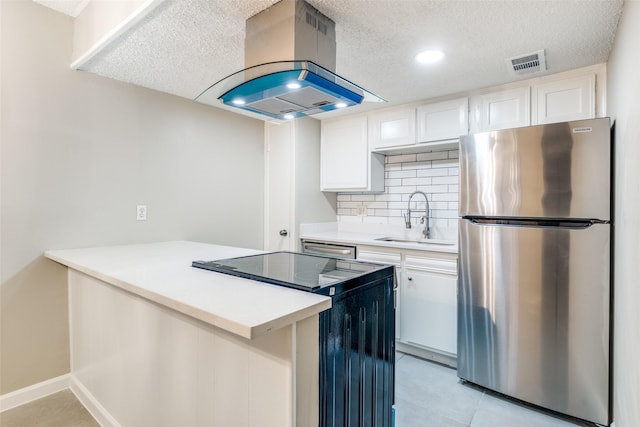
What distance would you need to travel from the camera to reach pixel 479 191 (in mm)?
2172

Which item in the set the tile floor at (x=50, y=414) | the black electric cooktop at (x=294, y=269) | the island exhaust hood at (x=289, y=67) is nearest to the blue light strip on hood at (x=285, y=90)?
the island exhaust hood at (x=289, y=67)

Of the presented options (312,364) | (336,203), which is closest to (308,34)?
(312,364)

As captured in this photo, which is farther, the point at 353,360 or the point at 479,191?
the point at 479,191

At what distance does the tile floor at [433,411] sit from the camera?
75.0 inches

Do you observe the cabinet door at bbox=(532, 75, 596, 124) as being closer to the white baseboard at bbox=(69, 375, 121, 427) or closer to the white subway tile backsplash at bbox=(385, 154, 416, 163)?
the white subway tile backsplash at bbox=(385, 154, 416, 163)

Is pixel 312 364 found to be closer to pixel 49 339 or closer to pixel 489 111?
pixel 49 339

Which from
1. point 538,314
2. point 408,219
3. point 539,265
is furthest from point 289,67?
point 408,219

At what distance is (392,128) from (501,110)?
0.93 meters

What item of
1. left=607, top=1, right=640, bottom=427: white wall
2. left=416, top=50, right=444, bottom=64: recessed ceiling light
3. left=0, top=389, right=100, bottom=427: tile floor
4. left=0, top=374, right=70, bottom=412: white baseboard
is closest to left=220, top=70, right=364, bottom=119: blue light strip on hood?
left=416, top=50, right=444, bottom=64: recessed ceiling light

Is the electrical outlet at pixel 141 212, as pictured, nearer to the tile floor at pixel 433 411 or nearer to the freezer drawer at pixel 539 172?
the tile floor at pixel 433 411

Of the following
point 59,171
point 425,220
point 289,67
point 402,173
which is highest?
point 289,67

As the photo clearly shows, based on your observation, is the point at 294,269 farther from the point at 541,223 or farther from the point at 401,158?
the point at 401,158

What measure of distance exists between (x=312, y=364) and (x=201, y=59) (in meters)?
1.99

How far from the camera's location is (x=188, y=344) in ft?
4.38
